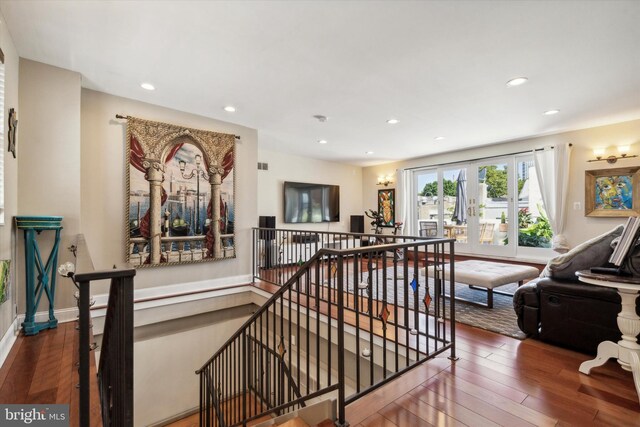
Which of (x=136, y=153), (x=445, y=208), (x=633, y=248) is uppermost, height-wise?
(x=136, y=153)

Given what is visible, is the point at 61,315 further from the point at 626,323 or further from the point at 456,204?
the point at 456,204

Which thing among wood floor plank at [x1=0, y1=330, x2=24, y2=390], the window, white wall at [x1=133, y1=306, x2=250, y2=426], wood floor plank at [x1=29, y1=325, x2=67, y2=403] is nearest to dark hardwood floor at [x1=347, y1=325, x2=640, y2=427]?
wood floor plank at [x1=29, y1=325, x2=67, y2=403]

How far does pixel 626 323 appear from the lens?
75.2 inches

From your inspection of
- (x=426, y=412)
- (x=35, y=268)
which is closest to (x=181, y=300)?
(x=35, y=268)

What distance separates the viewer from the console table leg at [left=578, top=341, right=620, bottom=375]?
1976 mm

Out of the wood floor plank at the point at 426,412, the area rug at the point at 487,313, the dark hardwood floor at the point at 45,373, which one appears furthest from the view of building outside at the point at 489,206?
the dark hardwood floor at the point at 45,373

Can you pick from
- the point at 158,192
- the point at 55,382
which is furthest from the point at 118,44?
the point at 55,382

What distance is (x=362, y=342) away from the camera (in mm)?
2705

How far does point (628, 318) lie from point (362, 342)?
6.35 feet

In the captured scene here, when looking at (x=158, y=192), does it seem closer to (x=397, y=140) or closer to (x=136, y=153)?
(x=136, y=153)

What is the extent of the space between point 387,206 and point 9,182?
692cm

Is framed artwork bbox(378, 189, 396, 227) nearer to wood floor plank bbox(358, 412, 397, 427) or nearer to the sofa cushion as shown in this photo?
the sofa cushion

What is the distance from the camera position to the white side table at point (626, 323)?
1802 mm

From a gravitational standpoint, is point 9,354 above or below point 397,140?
below
